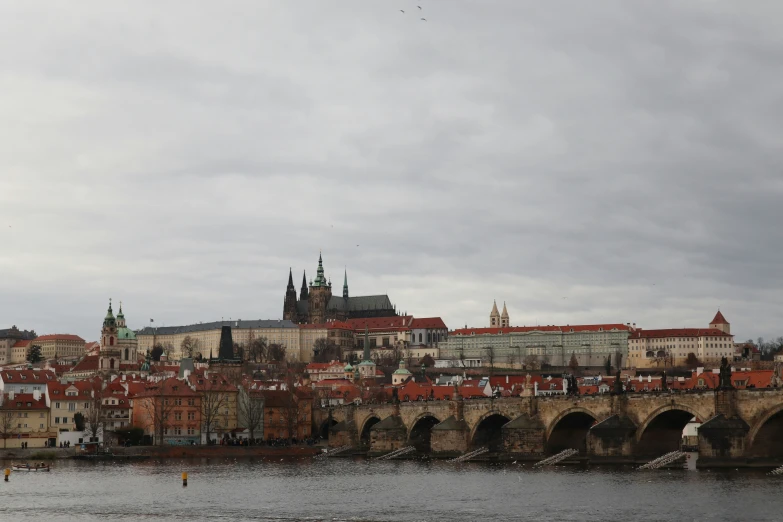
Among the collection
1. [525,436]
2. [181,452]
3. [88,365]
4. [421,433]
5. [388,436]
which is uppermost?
[88,365]

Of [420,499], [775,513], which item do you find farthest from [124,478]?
[775,513]

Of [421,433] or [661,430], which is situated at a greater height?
[661,430]

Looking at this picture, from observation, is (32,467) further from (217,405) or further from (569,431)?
(569,431)

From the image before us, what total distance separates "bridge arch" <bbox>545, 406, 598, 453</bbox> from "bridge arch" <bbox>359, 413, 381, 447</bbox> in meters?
23.8

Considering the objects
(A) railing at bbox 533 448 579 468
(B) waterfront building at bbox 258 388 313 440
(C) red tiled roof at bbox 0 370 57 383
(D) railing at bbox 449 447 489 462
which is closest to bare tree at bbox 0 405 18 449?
(C) red tiled roof at bbox 0 370 57 383

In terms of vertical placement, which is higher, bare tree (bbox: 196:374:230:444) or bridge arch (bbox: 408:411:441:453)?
bare tree (bbox: 196:374:230:444)

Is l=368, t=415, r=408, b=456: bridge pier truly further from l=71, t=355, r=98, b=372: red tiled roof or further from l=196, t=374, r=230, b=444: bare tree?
l=71, t=355, r=98, b=372: red tiled roof

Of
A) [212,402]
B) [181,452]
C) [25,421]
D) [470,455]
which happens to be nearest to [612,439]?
[470,455]

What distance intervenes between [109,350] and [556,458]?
409ft

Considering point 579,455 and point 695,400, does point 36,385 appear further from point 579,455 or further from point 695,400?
point 695,400

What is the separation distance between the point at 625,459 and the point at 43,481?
114 feet

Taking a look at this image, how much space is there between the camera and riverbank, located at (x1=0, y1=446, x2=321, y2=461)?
93812mm

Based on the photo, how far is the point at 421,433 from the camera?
333 ft

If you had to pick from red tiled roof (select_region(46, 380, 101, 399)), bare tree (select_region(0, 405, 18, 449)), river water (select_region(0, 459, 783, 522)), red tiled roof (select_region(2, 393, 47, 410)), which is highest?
red tiled roof (select_region(46, 380, 101, 399))
